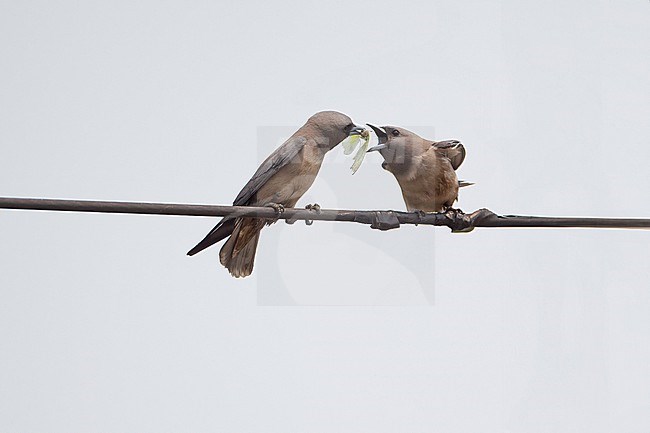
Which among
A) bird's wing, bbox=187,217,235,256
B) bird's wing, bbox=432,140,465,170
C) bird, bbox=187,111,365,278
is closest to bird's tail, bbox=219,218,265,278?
bird, bbox=187,111,365,278

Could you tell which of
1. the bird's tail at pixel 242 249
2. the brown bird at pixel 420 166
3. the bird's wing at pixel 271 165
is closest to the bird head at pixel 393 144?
the brown bird at pixel 420 166

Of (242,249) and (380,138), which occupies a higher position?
(380,138)

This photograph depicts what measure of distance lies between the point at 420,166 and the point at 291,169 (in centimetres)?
28

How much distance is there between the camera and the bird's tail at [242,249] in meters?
1.94

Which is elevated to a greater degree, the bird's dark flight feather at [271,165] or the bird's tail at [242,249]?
the bird's dark flight feather at [271,165]

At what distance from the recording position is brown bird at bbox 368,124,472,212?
1883 mm

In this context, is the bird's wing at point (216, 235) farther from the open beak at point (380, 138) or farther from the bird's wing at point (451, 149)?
the bird's wing at point (451, 149)

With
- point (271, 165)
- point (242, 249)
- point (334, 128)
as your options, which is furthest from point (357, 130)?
point (242, 249)

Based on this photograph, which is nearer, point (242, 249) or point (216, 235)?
point (216, 235)

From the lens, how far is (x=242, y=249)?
1964mm

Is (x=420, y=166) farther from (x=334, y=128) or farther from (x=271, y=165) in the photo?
(x=271, y=165)

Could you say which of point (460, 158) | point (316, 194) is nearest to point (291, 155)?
point (316, 194)

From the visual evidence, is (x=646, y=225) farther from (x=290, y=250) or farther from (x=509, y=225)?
(x=290, y=250)

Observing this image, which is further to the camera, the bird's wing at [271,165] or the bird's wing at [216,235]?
the bird's wing at [271,165]
